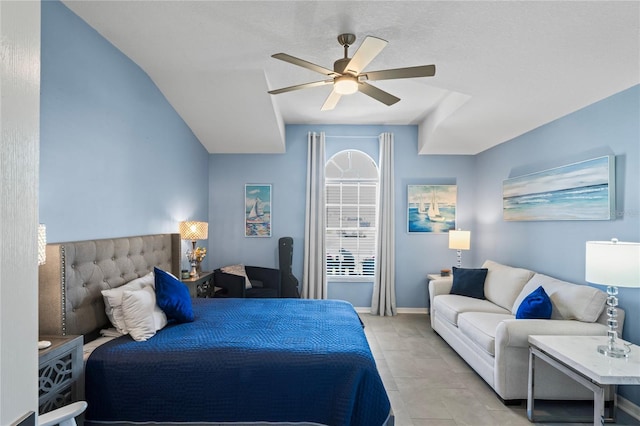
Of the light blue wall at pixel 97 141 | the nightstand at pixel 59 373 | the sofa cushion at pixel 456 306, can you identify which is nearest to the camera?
the nightstand at pixel 59 373

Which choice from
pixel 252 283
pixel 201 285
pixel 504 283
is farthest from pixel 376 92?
pixel 252 283

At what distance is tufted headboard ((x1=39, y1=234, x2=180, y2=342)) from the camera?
2086mm

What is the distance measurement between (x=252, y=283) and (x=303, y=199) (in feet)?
4.72

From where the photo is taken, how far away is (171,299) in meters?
2.52

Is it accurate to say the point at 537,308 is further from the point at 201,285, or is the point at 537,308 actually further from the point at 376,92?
the point at 201,285

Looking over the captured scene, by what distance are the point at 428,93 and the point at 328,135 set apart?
1742mm

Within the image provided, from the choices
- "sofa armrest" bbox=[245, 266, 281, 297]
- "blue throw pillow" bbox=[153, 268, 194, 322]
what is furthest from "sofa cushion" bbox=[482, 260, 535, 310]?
"blue throw pillow" bbox=[153, 268, 194, 322]

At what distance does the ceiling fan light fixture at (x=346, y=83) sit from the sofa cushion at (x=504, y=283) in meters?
2.67

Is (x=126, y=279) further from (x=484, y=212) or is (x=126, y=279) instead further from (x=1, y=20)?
(x=484, y=212)

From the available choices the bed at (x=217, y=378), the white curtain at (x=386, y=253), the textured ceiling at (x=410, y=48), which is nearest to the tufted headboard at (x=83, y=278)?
the bed at (x=217, y=378)

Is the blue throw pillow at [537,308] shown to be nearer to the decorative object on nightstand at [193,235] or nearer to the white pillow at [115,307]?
the white pillow at [115,307]

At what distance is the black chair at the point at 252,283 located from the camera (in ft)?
14.1

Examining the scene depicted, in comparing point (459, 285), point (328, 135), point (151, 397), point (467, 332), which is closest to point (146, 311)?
point (151, 397)

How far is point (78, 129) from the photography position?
96.0 inches
